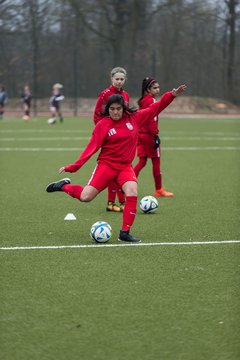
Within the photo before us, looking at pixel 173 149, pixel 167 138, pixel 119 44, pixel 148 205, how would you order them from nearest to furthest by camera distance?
pixel 148 205 → pixel 173 149 → pixel 167 138 → pixel 119 44

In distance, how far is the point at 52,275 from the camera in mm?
6352

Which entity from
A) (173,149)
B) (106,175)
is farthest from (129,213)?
(173,149)

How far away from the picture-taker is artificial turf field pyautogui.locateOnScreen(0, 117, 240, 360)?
470 cm

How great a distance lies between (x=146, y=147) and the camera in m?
11.4

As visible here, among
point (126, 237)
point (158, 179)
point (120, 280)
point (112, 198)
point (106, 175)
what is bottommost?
point (158, 179)

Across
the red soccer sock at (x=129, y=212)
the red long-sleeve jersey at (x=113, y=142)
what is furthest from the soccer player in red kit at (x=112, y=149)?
the red soccer sock at (x=129, y=212)

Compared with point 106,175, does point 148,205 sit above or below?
below

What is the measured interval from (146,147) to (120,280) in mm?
5354

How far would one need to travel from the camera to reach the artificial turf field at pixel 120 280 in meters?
4.70

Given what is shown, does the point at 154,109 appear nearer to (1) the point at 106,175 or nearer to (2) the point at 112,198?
(1) the point at 106,175

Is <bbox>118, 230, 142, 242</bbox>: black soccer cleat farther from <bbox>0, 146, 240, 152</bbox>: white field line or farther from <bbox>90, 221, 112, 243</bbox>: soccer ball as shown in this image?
<bbox>0, 146, 240, 152</bbox>: white field line

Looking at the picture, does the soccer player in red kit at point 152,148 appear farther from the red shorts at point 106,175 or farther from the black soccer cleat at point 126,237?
the black soccer cleat at point 126,237

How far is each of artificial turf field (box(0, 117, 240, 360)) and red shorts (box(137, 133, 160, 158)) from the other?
0.76 metres

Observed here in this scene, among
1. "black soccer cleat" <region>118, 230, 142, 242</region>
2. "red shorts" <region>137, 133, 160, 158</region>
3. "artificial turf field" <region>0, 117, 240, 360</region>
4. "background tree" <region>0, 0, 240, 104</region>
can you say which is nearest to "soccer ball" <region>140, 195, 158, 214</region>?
"artificial turf field" <region>0, 117, 240, 360</region>
